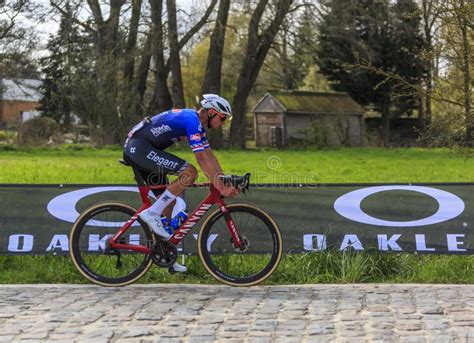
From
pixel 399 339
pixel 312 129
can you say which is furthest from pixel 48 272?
pixel 312 129

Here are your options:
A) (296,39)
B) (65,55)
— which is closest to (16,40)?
(65,55)

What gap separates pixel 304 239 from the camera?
819 centimetres

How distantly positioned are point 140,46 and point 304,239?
84.9 ft

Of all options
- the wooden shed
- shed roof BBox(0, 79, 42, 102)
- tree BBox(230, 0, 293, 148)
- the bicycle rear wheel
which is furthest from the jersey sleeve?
the wooden shed

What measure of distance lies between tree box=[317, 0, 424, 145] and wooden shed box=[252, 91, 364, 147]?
1.64 meters

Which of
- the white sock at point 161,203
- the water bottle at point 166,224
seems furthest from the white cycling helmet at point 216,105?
the water bottle at point 166,224

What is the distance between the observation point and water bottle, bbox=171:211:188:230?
24.1 ft

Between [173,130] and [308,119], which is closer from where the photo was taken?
[173,130]

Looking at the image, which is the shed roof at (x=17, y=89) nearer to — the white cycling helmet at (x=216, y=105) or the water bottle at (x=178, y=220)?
the water bottle at (x=178, y=220)

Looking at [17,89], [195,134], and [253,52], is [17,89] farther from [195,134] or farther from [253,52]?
[195,134]

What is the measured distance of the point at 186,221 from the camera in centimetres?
735

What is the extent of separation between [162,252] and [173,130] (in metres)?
1.30

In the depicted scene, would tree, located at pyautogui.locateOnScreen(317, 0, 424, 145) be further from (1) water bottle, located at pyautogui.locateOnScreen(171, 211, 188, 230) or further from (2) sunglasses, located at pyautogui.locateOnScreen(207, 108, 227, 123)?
(1) water bottle, located at pyautogui.locateOnScreen(171, 211, 188, 230)

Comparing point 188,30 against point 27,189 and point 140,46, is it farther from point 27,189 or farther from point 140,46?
point 27,189
